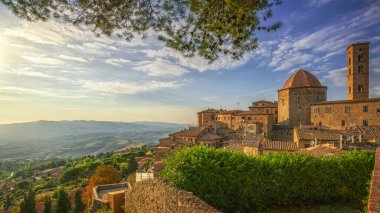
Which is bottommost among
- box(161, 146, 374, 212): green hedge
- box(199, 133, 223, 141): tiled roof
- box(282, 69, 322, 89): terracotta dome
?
box(199, 133, 223, 141): tiled roof

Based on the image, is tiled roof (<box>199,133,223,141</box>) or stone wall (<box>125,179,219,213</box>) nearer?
stone wall (<box>125,179,219,213</box>)

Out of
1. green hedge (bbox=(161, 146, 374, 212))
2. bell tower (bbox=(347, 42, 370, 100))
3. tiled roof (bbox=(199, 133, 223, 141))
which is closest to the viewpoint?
green hedge (bbox=(161, 146, 374, 212))

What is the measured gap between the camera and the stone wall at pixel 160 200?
16.6 feet

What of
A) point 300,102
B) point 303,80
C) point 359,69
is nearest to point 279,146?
point 300,102

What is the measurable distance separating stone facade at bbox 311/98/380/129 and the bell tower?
31.6 ft

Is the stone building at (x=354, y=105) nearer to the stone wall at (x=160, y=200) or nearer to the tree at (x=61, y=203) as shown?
the stone wall at (x=160, y=200)

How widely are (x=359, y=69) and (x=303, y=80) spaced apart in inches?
460

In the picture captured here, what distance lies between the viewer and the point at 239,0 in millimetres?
5746

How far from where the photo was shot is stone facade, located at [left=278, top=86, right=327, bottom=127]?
47.1 m

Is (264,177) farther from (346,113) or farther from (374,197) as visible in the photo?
A: (346,113)

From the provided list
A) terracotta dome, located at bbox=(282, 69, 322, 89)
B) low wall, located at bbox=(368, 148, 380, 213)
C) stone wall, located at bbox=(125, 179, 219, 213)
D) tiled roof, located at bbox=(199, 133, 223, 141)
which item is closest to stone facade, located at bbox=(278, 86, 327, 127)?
terracotta dome, located at bbox=(282, 69, 322, 89)

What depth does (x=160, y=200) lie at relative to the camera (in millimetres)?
6145

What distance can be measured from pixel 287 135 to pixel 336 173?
4069 centimetres

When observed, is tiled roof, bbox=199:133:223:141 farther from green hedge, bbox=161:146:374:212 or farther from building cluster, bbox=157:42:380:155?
green hedge, bbox=161:146:374:212
